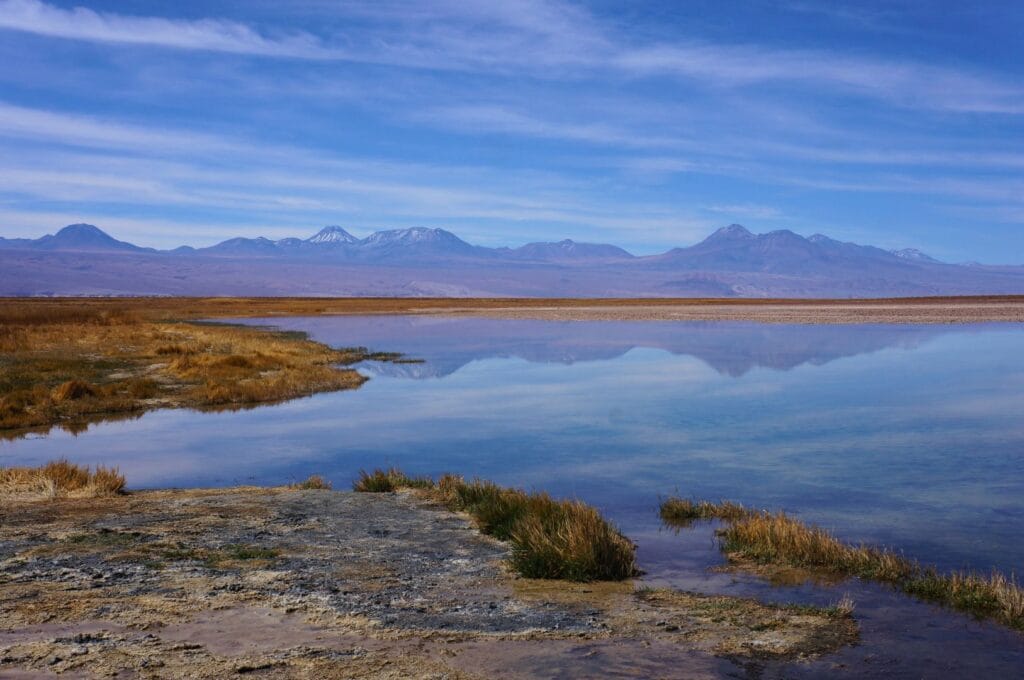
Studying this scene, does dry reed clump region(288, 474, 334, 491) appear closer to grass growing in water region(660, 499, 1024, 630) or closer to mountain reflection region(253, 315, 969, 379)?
grass growing in water region(660, 499, 1024, 630)

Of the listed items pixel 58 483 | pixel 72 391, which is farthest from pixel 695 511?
pixel 72 391

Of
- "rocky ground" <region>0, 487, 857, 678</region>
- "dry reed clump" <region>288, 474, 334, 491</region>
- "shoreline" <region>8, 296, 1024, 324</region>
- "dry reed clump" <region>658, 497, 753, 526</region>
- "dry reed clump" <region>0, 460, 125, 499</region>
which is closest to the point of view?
"rocky ground" <region>0, 487, 857, 678</region>

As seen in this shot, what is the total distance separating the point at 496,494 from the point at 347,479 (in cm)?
421

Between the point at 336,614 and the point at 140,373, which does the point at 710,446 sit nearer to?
the point at 336,614

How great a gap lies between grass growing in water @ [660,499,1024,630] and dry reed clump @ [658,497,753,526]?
0.12 feet

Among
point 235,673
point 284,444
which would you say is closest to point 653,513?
point 235,673

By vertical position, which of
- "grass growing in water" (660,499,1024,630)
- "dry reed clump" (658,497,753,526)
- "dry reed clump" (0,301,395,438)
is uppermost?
"grass growing in water" (660,499,1024,630)

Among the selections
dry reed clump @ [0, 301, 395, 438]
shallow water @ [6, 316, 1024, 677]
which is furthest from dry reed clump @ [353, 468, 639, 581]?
dry reed clump @ [0, 301, 395, 438]

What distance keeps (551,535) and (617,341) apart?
40.3 metres

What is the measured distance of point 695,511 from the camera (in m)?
12.6

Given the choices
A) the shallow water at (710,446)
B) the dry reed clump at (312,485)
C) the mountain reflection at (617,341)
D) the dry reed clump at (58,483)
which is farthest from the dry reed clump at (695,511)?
the mountain reflection at (617,341)

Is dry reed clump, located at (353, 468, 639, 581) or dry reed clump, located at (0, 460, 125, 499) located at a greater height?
dry reed clump, located at (353, 468, 639, 581)

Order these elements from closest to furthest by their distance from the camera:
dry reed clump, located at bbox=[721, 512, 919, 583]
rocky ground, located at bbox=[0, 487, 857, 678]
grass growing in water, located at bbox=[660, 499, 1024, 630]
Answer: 1. rocky ground, located at bbox=[0, 487, 857, 678]
2. grass growing in water, located at bbox=[660, 499, 1024, 630]
3. dry reed clump, located at bbox=[721, 512, 919, 583]

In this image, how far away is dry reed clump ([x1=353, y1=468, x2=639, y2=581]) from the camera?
975cm
